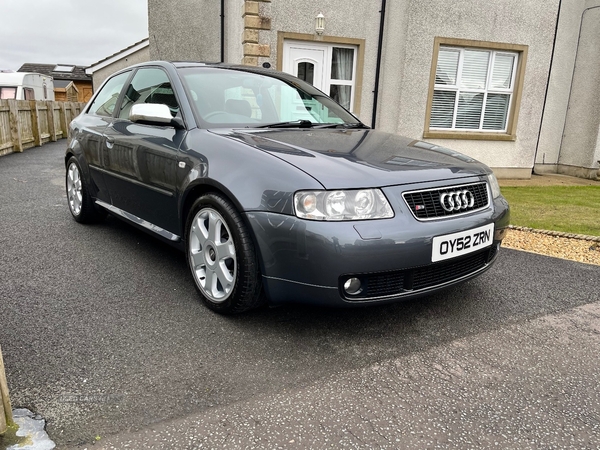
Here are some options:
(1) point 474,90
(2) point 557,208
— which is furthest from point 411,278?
(1) point 474,90

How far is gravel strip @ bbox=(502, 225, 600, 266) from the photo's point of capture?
455cm

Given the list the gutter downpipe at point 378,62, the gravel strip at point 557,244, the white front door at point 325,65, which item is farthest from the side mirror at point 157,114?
the gutter downpipe at point 378,62

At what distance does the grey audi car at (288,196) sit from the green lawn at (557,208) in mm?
3084

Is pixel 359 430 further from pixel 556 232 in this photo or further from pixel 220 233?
pixel 556 232

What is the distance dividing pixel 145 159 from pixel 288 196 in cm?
159

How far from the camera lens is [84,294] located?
333cm

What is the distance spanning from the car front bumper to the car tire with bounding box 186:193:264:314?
10 centimetres

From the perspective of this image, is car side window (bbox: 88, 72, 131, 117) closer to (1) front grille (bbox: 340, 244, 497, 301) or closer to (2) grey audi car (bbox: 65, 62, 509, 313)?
(2) grey audi car (bbox: 65, 62, 509, 313)

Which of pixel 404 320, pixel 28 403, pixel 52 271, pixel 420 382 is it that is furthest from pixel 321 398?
pixel 52 271

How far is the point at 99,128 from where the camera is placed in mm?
4473

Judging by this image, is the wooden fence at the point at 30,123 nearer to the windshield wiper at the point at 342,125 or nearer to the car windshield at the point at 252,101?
the car windshield at the point at 252,101

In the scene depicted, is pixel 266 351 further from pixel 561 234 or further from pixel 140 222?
pixel 561 234

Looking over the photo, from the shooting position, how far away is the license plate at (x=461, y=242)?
259cm

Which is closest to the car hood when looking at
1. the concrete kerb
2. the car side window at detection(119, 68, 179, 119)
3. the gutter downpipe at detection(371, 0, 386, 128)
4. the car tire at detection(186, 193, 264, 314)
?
the car tire at detection(186, 193, 264, 314)
